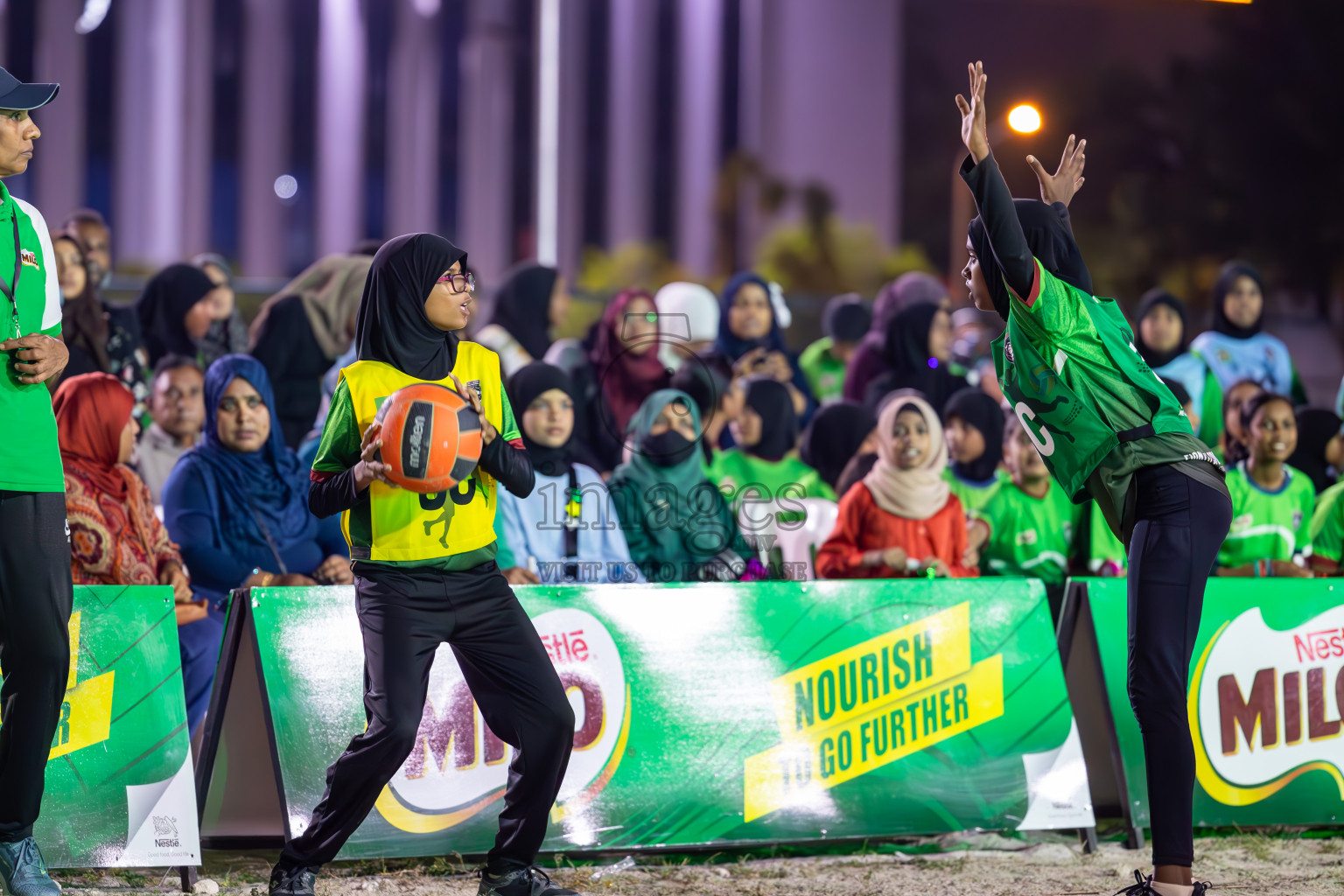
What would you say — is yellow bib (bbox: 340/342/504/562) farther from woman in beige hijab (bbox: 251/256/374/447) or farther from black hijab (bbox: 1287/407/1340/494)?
black hijab (bbox: 1287/407/1340/494)

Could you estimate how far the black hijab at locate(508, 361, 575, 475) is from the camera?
5.31 metres

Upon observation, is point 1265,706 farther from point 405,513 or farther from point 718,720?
point 405,513

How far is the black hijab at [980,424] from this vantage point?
6.41m

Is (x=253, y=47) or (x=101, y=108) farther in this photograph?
(x=253, y=47)

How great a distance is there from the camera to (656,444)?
17.9 ft

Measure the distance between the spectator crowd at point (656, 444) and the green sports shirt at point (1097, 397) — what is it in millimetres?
797

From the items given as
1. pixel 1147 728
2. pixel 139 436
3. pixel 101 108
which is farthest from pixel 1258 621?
pixel 101 108

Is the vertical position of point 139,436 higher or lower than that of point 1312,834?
higher

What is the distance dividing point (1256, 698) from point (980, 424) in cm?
223

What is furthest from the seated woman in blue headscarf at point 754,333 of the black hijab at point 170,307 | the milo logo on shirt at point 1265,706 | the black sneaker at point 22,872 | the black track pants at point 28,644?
the black sneaker at point 22,872

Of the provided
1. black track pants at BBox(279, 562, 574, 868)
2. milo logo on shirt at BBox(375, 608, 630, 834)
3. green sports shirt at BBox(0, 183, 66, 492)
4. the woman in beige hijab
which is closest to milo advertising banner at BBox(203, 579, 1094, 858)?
milo logo on shirt at BBox(375, 608, 630, 834)

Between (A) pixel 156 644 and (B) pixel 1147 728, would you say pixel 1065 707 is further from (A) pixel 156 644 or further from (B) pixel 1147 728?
(A) pixel 156 644

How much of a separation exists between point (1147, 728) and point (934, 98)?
16002mm

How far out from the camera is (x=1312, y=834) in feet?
14.9
